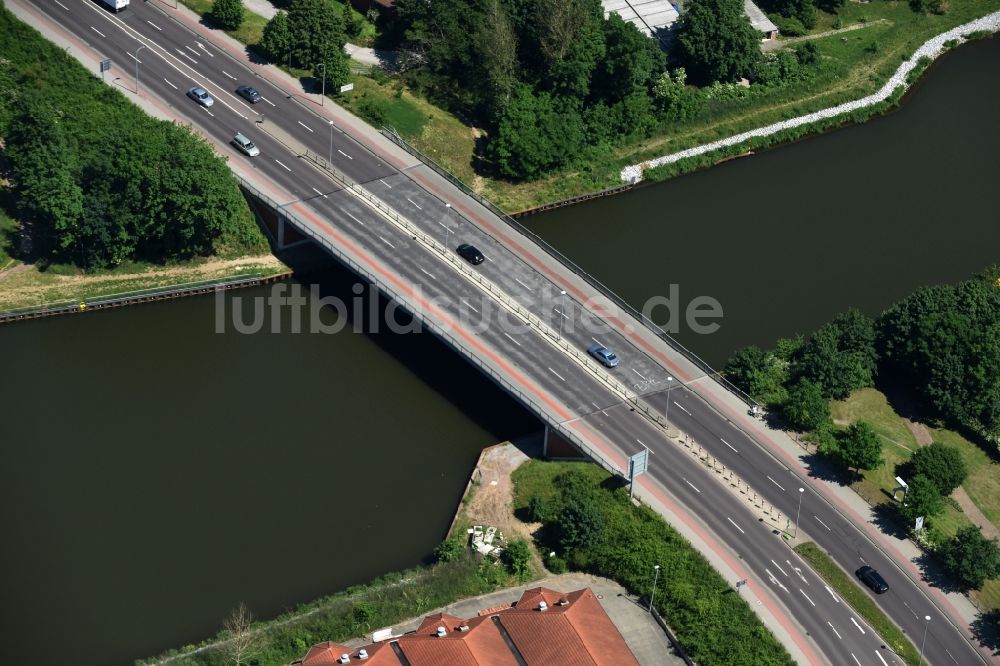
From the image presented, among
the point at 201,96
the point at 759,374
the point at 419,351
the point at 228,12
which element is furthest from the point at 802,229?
the point at 228,12

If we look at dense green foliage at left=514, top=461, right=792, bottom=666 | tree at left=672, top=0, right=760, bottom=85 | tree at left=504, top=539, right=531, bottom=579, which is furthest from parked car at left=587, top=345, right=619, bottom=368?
tree at left=672, top=0, right=760, bottom=85

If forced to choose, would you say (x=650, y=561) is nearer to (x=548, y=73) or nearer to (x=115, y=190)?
(x=115, y=190)

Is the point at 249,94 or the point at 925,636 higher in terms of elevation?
the point at 249,94

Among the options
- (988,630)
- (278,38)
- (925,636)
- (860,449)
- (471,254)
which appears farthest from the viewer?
(278,38)

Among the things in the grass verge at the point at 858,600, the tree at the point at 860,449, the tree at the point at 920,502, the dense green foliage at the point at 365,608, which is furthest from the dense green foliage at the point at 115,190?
the tree at the point at 920,502

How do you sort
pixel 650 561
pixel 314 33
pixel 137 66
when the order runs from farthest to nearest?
pixel 314 33 < pixel 137 66 < pixel 650 561

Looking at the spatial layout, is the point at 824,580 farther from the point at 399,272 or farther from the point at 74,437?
the point at 74,437

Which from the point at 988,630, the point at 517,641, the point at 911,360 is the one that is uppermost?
the point at 911,360
